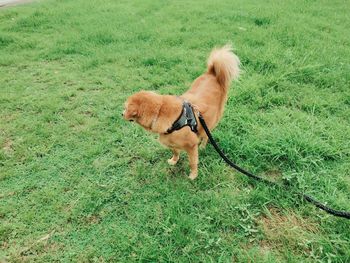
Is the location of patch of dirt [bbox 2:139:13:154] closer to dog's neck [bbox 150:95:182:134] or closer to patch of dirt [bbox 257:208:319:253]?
dog's neck [bbox 150:95:182:134]

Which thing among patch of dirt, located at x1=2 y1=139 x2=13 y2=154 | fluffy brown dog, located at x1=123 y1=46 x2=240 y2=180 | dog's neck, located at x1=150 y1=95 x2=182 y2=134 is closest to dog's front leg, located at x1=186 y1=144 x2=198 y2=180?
fluffy brown dog, located at x1=123 y1=46 x2=240 y2=180

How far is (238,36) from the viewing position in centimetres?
549

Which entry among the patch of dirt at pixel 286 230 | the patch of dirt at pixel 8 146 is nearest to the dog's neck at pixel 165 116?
the patch of dirt at pixel 286 230

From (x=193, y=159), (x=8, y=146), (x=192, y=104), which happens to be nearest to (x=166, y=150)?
(x=193, y=159)

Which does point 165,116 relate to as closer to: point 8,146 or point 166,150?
point 166,150

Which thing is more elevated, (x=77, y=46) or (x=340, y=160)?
(x=77, y=46)

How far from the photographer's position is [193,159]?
9.38 feet

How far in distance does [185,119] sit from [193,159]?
47 centimetres

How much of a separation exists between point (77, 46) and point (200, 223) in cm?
426

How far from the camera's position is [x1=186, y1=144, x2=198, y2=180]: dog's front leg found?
2.80 meters

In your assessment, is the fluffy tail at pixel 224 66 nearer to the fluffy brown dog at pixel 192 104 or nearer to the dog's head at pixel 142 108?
the fluffy brown dog at pixel 192 104

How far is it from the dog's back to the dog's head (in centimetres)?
50

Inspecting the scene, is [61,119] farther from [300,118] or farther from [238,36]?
[238,36]

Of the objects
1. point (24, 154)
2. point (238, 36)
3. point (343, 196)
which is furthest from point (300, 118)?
point (24, 154)
